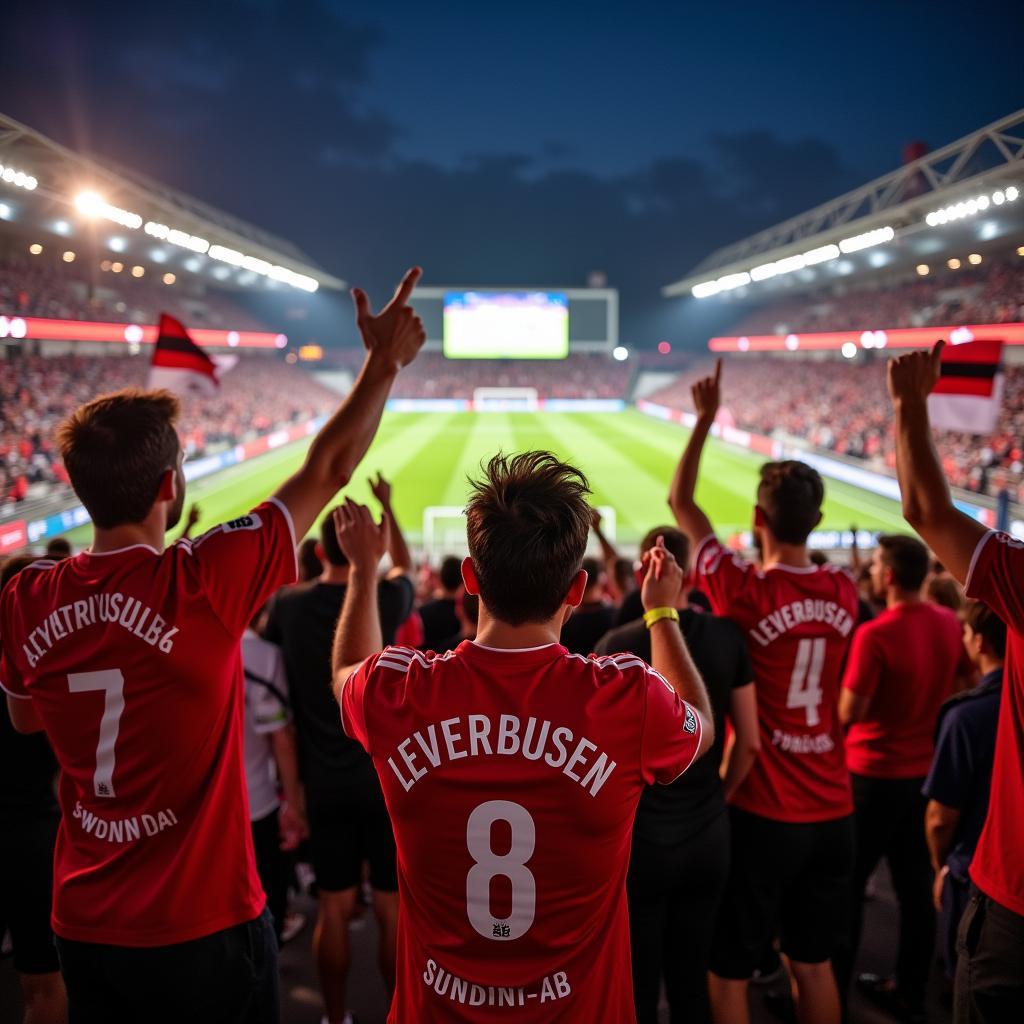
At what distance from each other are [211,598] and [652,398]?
55114mm

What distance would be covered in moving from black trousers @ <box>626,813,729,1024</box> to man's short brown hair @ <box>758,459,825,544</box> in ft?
3.68

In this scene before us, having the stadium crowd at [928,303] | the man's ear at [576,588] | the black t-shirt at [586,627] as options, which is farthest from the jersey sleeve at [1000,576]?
the stadium crowd at [928,303]

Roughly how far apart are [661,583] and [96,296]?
35.7 m

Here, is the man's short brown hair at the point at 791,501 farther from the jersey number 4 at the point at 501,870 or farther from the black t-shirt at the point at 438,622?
the black t-shirt at the point at 438,622

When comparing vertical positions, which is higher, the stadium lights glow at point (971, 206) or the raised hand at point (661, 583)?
the stadium lights glow at point (971, 206)

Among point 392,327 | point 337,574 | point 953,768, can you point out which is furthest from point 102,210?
point 953,768

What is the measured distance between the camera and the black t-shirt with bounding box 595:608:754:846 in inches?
105

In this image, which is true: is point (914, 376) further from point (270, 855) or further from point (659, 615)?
point (270, 855)

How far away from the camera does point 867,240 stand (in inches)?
1083

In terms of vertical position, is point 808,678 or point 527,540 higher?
point 527,540

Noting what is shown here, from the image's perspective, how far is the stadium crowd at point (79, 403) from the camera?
59.0 feet

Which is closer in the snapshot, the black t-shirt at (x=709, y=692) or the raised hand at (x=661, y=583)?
the raised hand at (x=661, y=583)

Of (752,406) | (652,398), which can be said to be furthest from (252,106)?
(752,406)

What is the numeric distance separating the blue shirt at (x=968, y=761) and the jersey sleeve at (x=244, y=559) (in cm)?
248
